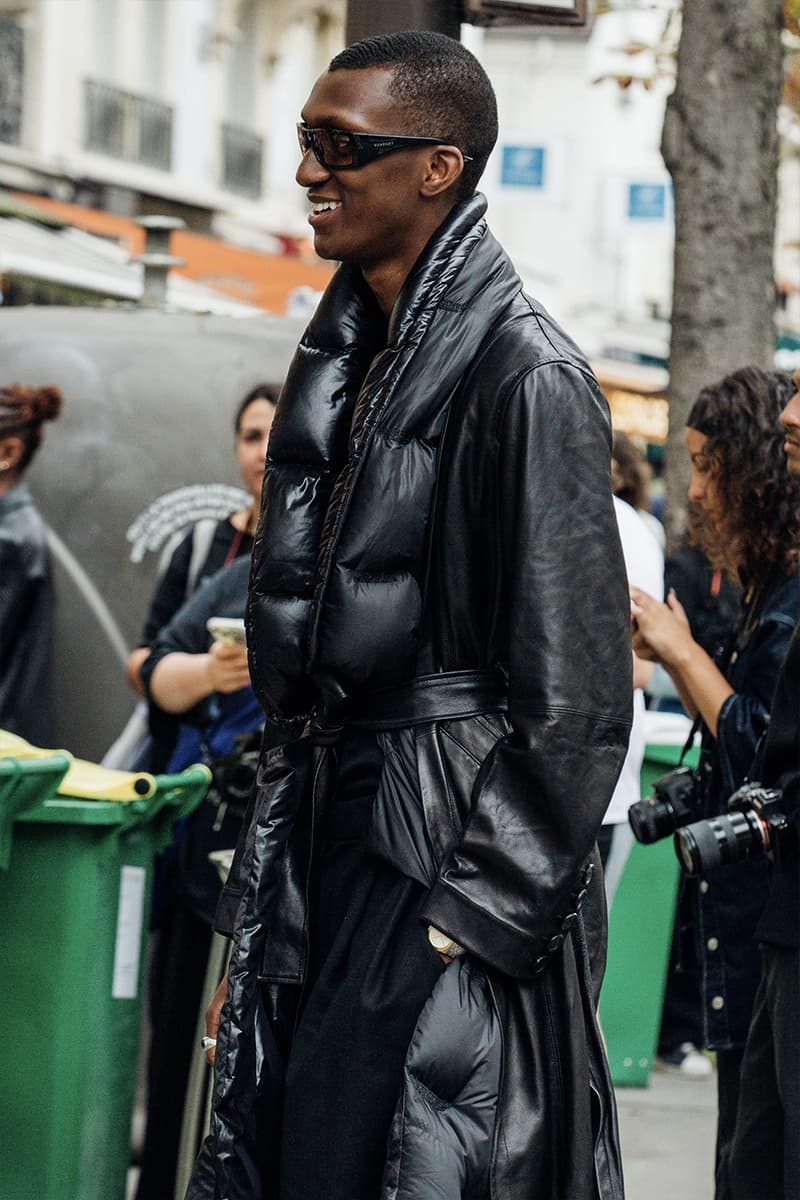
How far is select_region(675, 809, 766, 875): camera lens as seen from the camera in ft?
10.2

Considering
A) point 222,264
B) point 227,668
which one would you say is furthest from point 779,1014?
point 222,264

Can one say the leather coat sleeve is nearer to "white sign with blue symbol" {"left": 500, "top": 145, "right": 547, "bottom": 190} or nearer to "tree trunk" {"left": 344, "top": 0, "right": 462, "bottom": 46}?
"tree trunk" {"left": 344, "top": 0, "right": 462, "bottom": 46}

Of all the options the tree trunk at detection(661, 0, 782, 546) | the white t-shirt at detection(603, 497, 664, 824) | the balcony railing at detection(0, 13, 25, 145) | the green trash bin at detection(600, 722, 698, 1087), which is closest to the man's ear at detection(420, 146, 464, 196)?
the white t-shirt at detection(603, 497, 664, 824)

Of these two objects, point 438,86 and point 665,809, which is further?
point 665,809

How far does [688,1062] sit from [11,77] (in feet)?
57.4

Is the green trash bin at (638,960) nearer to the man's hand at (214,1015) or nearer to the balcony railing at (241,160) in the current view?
the man's hand at (214,1015)

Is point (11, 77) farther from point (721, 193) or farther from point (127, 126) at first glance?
point (721, 193)

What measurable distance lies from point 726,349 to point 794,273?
113 feet

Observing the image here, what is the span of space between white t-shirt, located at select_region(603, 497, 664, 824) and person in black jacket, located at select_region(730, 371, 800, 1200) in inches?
39.1

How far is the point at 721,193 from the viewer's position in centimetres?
713

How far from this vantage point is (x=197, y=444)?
6.90 meters

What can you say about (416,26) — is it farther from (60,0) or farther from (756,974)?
(60,0)

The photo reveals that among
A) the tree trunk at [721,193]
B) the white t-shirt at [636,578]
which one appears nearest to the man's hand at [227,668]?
the white t-shirt at [636,578]

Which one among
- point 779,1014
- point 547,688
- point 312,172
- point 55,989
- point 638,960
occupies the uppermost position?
point 312,172
